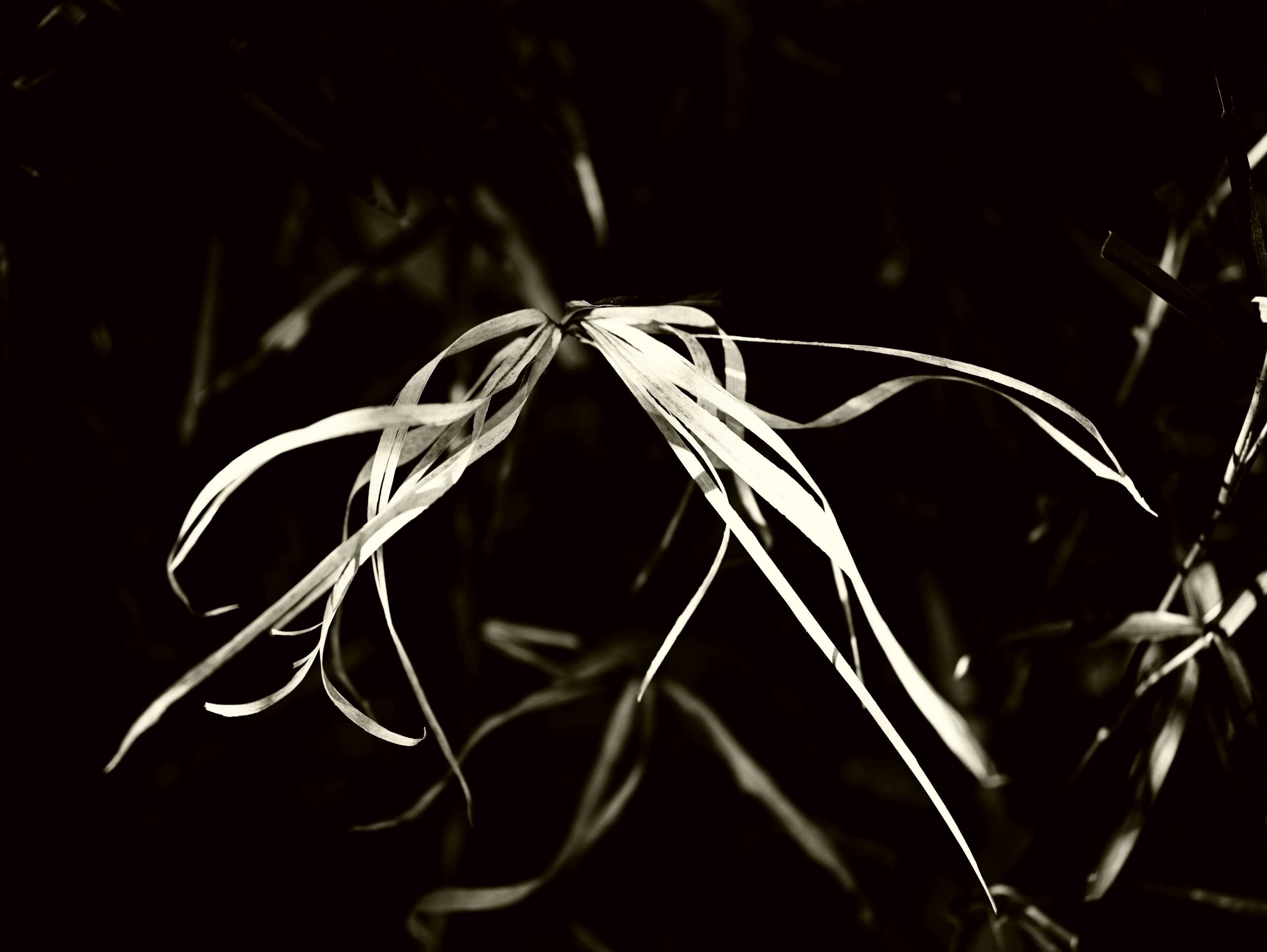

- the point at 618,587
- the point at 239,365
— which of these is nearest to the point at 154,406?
the point at 239,365

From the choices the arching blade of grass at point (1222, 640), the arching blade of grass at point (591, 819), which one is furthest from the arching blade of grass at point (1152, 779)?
the arching blade of grass at point (591, 819)

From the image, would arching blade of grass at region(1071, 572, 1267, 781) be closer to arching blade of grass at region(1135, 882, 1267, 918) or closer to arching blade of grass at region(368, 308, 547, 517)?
arching blade of grass at region(1135, 882, 1267, 918)

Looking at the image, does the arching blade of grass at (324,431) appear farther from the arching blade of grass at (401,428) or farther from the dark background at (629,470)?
the dark background at (629,470)

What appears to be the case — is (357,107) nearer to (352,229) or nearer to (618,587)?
(352,229)

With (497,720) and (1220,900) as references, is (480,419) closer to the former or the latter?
(497,720)

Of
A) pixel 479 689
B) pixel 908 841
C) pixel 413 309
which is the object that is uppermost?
pixel 413 309

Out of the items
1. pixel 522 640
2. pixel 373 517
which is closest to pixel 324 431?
pixel 373 517
